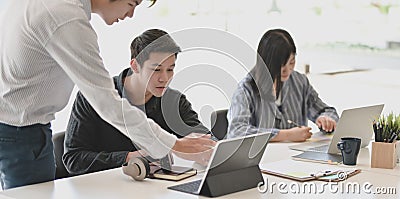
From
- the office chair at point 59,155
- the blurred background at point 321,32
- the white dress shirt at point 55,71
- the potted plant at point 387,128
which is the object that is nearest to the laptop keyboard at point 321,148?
the potted plant at point 387,128

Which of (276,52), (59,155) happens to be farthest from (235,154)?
(276,52)

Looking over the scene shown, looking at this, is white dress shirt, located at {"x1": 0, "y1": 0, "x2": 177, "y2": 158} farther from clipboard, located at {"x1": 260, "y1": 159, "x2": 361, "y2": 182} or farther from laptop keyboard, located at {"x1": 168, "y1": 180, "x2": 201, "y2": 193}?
clipboard, located at {"x1": 260, "y1": 159, "x2": 361, "y2": 182}

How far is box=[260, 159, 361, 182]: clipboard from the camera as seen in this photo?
2027 mm

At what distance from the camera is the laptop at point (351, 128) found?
2408mm

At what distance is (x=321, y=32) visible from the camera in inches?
164

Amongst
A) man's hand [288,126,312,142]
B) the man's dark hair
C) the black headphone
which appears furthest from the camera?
man's hand [288,126,312,142]

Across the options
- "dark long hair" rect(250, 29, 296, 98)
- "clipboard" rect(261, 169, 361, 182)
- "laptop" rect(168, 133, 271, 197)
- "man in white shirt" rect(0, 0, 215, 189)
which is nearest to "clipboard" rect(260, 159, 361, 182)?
"clipboard" rect(261, 169, 361, 182)

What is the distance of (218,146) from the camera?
5.77 ft

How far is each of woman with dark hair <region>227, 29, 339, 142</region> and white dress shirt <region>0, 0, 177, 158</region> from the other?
2.76 ft

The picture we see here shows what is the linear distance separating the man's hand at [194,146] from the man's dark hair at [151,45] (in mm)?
290

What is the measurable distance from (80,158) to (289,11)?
2.34 m

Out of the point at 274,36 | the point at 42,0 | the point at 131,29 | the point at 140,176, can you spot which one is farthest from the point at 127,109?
the point at 131,29

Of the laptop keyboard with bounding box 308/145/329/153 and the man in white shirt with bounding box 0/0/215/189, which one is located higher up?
the man in white shirt with bounding box 0/0/215/189

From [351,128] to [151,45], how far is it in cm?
81
